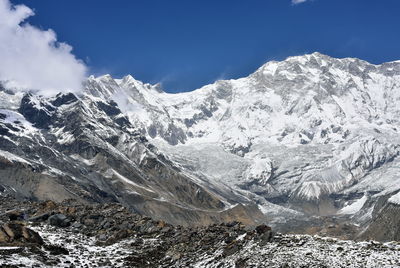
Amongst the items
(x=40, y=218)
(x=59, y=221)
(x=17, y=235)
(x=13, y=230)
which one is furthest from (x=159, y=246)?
(x=40, y=218)

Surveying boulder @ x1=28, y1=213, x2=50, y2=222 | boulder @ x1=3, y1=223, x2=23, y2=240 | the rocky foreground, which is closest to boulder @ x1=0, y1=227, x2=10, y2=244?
the rocky foreground

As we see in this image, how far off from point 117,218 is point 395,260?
53608 mm

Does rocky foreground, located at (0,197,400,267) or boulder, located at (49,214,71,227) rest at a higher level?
boulder, located at (49,214,71,227)

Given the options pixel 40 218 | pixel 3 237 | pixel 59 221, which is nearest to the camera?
pixel 3 237

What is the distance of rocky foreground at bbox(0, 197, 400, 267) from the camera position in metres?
59.5

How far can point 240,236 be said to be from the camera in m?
74.0

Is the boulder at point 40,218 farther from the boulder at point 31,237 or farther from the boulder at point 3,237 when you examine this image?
the boulder at point 3,237

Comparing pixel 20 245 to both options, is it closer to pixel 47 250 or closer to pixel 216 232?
pixel 47 250

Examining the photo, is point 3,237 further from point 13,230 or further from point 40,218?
point 40,218

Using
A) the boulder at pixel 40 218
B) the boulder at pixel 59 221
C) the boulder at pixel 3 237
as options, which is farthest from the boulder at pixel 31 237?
the boulder at pixel 40 218

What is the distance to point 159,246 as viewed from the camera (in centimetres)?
7825

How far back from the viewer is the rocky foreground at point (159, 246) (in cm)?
5952

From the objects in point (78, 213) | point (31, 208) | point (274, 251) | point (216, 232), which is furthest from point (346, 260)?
point (31, 208)

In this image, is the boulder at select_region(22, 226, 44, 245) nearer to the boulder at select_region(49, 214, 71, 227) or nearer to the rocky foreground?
the rocky foreground
